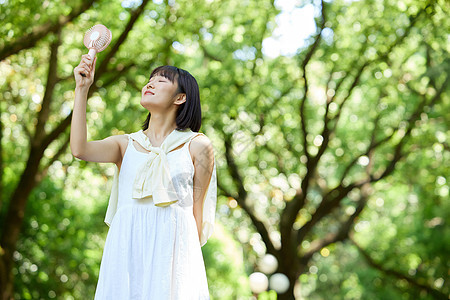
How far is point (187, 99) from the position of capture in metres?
2.44

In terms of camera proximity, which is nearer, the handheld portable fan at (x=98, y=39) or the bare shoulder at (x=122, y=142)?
the handheld portable fan at (x=98, y=39)

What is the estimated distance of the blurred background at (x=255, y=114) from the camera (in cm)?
947

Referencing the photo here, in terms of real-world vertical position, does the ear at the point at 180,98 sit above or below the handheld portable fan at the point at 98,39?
below

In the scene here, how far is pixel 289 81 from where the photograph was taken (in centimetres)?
1177

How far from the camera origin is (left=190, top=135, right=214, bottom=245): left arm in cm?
232

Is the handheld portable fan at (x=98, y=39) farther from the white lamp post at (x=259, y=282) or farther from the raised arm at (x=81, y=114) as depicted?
the white lamp post at (x=259, y=282)

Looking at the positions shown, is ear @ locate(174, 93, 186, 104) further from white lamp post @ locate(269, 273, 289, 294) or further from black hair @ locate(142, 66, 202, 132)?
white lamp post @ locate(269, 273, 289, 294)

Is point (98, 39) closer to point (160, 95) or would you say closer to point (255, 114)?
point (160, 95)

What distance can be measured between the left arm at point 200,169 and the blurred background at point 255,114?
613 cm

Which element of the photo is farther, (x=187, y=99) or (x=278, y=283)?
(x=278, y=283)

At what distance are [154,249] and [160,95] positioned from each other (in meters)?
0.62

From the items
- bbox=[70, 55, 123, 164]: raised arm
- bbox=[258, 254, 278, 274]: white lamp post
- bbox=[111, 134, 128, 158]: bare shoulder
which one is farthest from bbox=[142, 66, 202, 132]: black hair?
bbox=[258, 254, 278, 274]: white lamp post

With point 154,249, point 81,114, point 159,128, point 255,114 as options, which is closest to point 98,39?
point 81,114

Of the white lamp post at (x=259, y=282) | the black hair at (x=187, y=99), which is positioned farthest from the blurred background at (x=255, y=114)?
the black hair at (x=187, y=99)
